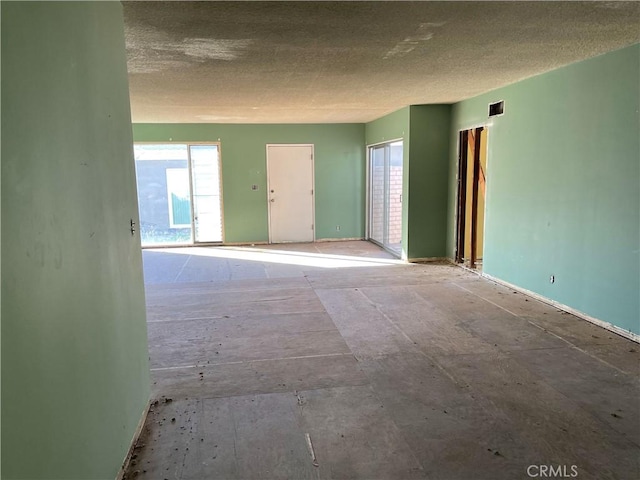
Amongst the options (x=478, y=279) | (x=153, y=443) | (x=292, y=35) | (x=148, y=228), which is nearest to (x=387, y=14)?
(x=292, y=35)

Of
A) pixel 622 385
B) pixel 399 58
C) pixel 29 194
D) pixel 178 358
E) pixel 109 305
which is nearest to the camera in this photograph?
pixel 29 194

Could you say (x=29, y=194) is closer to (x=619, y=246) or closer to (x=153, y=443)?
(x=153, y=443)

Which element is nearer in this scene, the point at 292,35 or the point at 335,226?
the point at 292,35

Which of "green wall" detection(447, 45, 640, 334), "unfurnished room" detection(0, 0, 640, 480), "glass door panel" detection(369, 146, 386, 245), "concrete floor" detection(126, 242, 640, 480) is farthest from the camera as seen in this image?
"glass door panel" detection(369, 146, 386, 245)

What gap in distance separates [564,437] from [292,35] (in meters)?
2.92

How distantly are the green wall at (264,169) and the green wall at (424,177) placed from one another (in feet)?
6.54

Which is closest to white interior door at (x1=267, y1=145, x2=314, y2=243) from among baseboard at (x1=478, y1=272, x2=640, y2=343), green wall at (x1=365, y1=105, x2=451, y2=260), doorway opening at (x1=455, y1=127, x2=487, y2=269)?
green wall at (x1=365, y1=105, x2=451, y2=260)

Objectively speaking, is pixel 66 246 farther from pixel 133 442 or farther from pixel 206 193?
pixel 206 193

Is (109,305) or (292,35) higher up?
(292,35)

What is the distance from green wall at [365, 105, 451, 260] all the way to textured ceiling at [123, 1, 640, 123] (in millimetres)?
1060

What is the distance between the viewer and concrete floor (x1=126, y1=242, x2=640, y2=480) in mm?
2230

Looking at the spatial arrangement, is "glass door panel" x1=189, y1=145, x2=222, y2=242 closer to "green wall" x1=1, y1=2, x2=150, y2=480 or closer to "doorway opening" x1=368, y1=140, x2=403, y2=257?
"doorway opening" x1=368, y1=140, x2=403, y2=257

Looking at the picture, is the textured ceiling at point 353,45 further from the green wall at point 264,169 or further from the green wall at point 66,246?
the green wall at point 264,169

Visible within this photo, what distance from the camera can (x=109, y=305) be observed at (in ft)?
6.66
